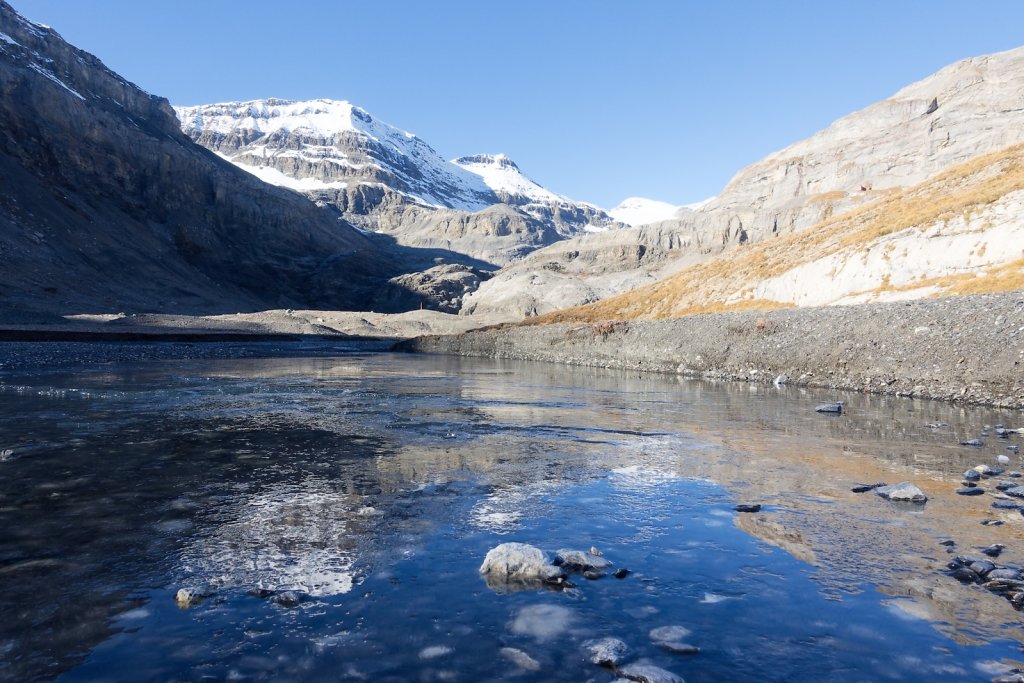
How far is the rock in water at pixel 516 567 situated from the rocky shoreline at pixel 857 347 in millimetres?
15255

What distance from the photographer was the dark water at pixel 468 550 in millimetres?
3818

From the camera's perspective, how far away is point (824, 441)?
1090 centimetres

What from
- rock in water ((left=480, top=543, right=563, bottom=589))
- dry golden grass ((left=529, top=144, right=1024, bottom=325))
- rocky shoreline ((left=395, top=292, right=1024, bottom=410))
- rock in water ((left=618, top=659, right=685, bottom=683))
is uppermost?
dry golden grass ((left=529, top=144, right=1024, bottom=325))

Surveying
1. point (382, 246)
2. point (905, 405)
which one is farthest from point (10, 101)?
point (905, 405)

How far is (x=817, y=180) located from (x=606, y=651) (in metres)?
109

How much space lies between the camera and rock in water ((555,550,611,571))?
511cm

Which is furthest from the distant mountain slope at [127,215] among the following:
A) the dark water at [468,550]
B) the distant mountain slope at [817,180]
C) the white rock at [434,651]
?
the white rock at [434,651]

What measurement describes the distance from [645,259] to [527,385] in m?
91.5

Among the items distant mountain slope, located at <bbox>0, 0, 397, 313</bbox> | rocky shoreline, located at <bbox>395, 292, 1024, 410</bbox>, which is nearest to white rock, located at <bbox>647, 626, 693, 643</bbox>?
rocky shoreline, located at <bbox>395, 292, 1024, 410</bbox>

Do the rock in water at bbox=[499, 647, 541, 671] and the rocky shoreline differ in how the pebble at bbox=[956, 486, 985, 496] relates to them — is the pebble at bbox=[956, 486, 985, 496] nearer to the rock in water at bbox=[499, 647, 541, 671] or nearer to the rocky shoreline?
the rock in water at bbox=[499, 647, 541, 671]

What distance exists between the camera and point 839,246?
100 ft

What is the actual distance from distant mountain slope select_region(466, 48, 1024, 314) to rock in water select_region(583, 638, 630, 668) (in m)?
82.1

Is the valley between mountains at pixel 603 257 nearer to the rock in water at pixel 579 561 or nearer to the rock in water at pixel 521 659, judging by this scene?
the rock in water at pixel 579 561

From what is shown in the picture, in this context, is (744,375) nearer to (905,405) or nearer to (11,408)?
(905,405)
